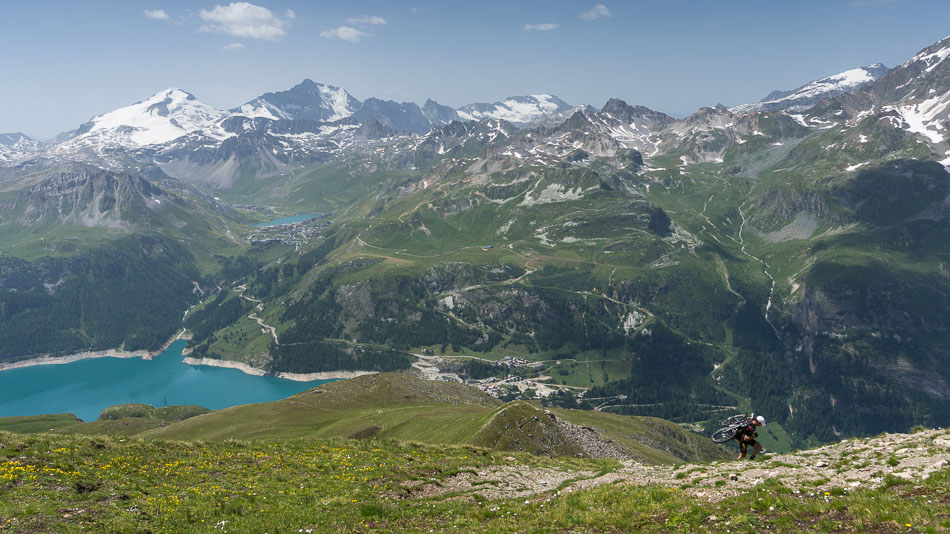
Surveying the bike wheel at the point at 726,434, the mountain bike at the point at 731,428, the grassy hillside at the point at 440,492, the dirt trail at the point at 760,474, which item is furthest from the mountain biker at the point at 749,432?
the grassy hillside at the point at 440,492

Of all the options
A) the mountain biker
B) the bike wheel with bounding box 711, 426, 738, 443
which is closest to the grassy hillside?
the mountain biker

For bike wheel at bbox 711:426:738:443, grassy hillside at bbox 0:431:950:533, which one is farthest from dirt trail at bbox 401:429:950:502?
bike wheel at bbox 711:426:738:443

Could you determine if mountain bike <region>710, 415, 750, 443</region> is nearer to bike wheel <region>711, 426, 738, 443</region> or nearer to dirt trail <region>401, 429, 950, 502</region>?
bike wheel <region>711, 426, 738, 443</region>

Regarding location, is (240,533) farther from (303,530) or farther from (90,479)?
(90,479)

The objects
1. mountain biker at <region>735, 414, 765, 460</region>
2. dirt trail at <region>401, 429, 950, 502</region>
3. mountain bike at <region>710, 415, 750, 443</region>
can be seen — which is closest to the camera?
dirt trail at <region>401, 429, 950, 502</region>

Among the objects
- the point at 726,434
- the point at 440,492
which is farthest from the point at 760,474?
the point at 440,492

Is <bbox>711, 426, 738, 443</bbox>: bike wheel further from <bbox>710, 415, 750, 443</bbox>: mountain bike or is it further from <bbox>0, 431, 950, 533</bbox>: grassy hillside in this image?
<bbox>0, 431, 950, 533</bbox>: grassy hillside

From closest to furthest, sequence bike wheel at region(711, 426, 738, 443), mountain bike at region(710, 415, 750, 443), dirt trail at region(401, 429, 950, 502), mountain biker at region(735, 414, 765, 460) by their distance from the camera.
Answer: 1. dirt trail at region(401, 429, 950, 502)
2. mountain biker at region(735, 414, 765, 460)
3. mountain bike at region(710, 415, 750, 443)
4. bike wheel at region(711, 426, 738, 443)

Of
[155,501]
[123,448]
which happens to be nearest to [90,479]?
[155,501]

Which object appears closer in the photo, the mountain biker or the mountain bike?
the mountain biker
